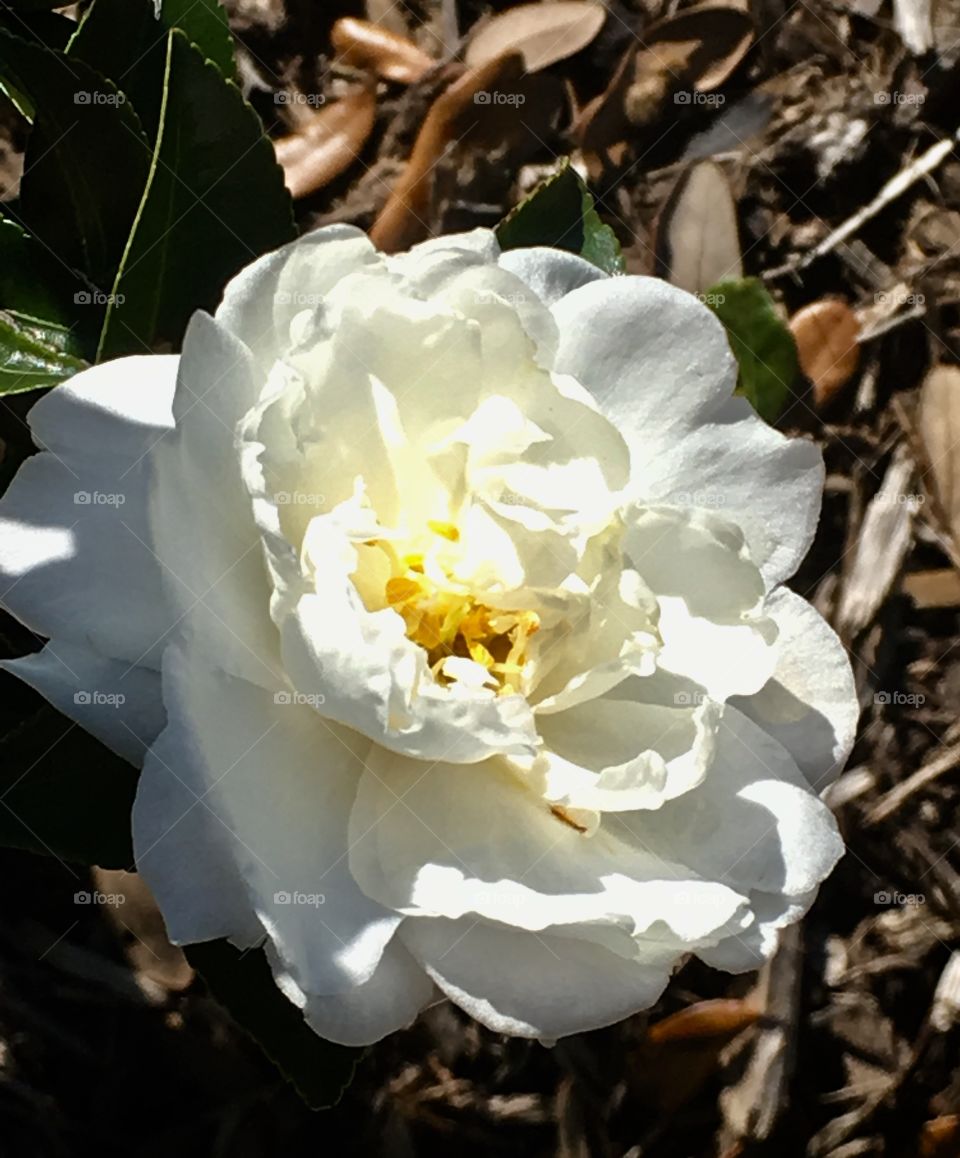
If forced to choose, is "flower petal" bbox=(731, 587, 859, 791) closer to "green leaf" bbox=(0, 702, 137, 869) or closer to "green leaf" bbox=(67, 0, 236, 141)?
"green leaf" bbox=(0, 702, 137, 869)

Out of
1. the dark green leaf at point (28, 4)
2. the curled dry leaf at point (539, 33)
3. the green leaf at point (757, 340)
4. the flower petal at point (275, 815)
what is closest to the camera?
the flower petal at point (275, 815)

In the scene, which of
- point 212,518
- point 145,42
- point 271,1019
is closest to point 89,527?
point 212,518

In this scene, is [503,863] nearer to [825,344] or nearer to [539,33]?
[825,344]

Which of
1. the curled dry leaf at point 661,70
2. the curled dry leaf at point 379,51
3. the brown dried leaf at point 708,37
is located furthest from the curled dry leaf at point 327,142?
the brown dried leaf at point 708,37

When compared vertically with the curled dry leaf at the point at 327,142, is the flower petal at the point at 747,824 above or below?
below

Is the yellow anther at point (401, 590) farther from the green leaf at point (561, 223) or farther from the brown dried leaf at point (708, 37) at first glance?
the brown dried leaf at point (708, 37)

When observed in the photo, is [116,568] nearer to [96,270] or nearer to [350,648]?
[350,648]

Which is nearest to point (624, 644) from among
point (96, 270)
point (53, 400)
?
point (53, 400)
